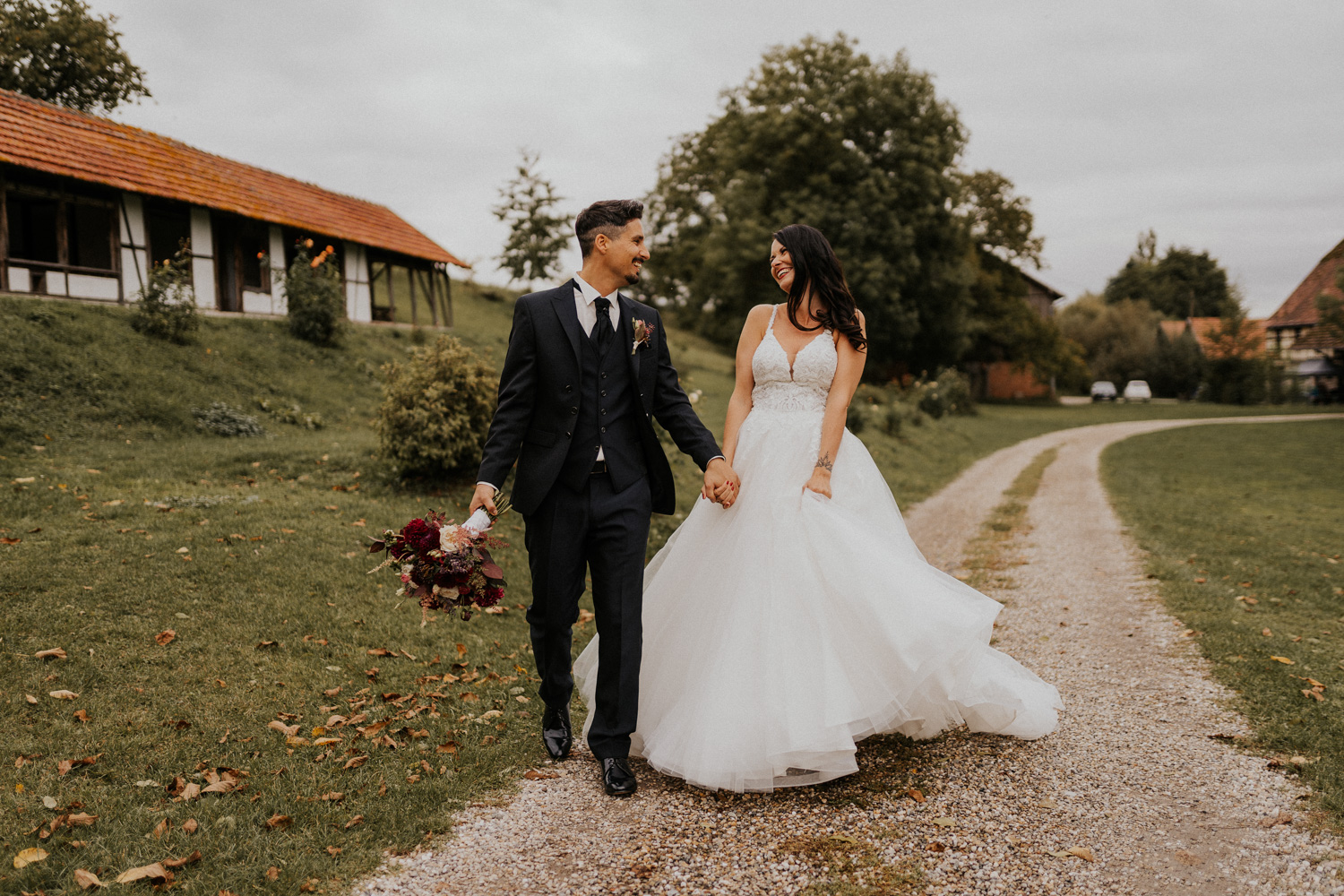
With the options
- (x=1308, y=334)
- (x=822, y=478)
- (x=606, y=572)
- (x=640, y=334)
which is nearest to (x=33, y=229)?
(x=640, y=334)

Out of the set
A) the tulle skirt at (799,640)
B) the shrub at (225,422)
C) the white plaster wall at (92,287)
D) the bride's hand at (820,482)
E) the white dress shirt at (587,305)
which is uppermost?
the white plaster wall at (92,287)

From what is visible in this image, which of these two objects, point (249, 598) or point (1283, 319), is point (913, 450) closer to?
point (249, 598)

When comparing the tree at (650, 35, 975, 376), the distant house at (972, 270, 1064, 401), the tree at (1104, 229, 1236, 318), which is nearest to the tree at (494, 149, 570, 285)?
the tree at (650, 35, 975, 376)

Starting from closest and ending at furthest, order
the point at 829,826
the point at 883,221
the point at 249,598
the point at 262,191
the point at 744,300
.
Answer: the point at 829,826 → the point at 249,598 → the point at 262,191 → the point at 883,221 → the point at 744,300

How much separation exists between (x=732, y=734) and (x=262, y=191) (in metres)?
22.9

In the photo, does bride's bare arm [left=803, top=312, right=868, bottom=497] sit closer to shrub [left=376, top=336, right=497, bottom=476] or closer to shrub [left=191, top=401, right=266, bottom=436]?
shrub [left=376, top=336, right=497, bottom=476]

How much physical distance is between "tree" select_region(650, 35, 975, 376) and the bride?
26.7m

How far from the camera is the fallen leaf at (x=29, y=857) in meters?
2.97

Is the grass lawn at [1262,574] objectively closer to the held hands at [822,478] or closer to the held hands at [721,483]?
the held hands at [822,478]

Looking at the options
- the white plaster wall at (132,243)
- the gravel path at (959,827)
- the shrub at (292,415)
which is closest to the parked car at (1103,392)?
the shrub at (292,415)

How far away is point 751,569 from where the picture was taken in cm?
360

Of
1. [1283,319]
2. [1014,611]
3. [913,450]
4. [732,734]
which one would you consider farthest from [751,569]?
[1283,319]

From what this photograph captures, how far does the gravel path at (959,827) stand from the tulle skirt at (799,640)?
0.55 ft

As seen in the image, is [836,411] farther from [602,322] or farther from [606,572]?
[606,572]
